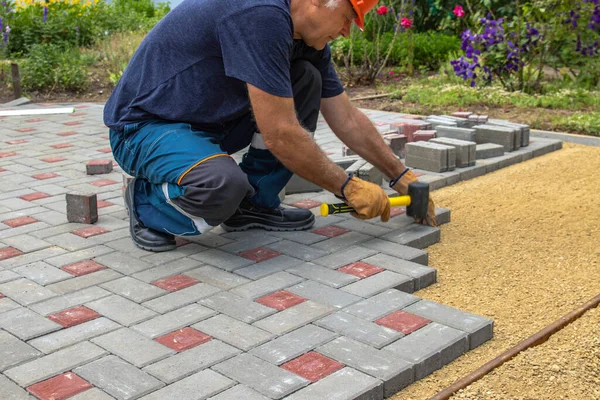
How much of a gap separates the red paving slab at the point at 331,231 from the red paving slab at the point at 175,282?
0.88m

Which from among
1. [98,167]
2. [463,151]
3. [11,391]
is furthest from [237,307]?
[463,151]

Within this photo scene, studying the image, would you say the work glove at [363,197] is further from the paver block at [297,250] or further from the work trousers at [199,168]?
the work trousers at [199,168]

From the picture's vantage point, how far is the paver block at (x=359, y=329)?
272cm

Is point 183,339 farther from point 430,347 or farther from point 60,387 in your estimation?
point 430,347

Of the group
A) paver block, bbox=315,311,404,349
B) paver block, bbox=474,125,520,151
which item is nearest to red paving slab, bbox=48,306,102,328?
paver block, bbox=315,311,404,349

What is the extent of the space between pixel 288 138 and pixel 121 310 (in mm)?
1039

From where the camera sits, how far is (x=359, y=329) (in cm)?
280

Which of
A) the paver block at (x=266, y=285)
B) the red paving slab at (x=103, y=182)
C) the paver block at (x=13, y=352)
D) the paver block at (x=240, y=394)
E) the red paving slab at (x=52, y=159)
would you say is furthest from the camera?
the red paving slab at (x=52, y=159)

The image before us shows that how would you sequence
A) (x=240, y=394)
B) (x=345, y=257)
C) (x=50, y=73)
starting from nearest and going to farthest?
(x=240, y=394) → (x=345, y=257) → (x=50, y=73)

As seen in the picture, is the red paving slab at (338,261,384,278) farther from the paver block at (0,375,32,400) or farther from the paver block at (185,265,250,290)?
the paver block at (0,375,32,400)

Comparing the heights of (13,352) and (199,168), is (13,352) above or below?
below

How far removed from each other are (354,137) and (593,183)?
212 centimetres

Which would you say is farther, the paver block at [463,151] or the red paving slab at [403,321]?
the paver block at [463,151]

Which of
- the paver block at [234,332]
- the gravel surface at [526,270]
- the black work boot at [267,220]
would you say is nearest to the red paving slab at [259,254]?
the black work boot at [267,220]
